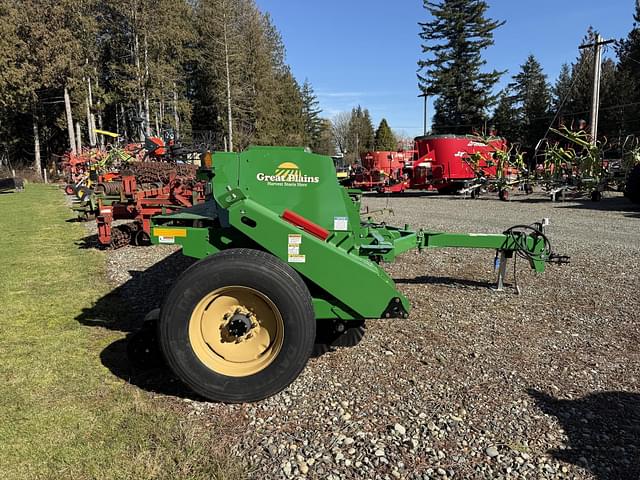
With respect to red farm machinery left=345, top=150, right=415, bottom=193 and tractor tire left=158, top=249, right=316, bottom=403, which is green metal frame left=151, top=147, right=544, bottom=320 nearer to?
tractor tire left=158, top=249, right=316, bottom=403

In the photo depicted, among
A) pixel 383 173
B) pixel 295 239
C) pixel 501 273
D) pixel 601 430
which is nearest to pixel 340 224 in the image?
pixel 295 239

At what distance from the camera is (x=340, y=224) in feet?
13.0

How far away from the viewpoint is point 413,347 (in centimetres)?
421

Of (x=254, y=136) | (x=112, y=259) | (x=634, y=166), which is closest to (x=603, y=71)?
(x=254, y=136)

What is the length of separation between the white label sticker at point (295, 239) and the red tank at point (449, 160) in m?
18.9

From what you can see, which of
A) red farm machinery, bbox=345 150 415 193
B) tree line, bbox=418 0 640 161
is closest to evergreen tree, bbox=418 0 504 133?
tree line, bbox=418 0 640 161

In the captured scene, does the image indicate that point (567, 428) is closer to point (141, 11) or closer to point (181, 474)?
point (181, 474)

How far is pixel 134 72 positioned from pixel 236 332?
112 feet

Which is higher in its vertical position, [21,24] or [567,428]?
[21,24]

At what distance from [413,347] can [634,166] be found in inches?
597

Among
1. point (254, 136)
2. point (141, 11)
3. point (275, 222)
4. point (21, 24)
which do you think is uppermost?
point (141, 11)

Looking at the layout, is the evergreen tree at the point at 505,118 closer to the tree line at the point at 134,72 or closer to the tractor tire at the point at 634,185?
the tree line at the point at 134,72

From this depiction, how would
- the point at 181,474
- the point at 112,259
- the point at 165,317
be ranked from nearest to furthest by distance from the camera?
the point at 181,474, the point at 165,317, the point at 112,259

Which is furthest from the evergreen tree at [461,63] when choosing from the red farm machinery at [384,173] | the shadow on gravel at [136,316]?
the shadow on gravel at [136,316]
